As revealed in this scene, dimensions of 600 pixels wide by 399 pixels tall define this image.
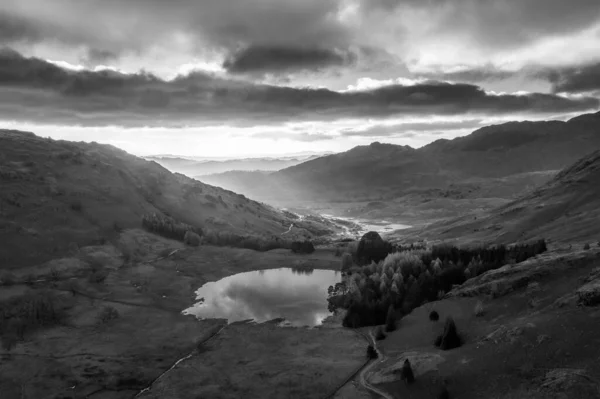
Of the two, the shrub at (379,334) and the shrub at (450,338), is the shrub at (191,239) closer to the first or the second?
the shrub at (379,334)

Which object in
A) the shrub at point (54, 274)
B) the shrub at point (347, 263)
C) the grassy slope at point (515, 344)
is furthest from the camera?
the shrub at point (347, 263)

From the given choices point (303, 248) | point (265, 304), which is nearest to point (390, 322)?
point (265, 304)

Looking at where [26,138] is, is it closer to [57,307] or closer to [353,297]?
[57,307]

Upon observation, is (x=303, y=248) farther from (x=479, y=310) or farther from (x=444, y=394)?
(x=444, y=394)

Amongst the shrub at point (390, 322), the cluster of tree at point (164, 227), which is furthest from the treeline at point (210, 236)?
the shrub at point (390, 322)

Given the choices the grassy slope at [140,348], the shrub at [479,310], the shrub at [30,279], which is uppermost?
the shrub at [479,310]

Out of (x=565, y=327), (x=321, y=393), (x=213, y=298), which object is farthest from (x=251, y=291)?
(x=565, y=327)
